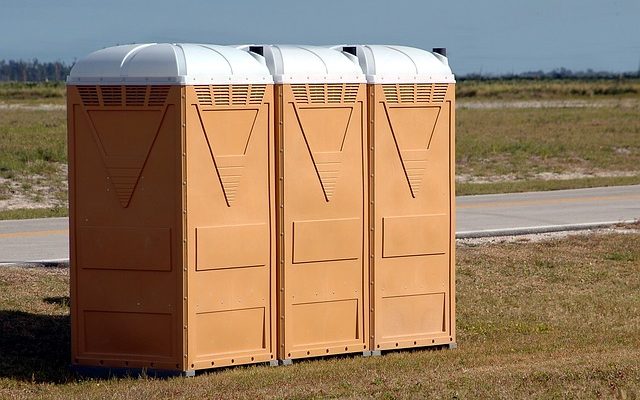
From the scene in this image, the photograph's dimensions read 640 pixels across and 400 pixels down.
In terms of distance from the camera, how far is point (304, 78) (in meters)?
9.25

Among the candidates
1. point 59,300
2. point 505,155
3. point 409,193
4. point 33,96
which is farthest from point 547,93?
point 409,193

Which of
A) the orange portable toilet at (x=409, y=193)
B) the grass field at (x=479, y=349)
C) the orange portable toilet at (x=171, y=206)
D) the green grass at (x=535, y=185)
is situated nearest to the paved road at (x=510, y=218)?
the green grass at (x=535, y=185)

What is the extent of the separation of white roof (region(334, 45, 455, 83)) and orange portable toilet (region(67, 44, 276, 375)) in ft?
3.19

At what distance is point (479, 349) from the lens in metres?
10.4

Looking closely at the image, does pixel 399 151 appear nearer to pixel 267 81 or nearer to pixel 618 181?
pixel 267 81

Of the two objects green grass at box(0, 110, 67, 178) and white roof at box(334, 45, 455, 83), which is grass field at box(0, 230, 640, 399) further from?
green grass at box(0, 110, 67, 178)

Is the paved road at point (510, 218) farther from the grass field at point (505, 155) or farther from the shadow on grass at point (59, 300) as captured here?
the shadow on grass at point (59, 300)

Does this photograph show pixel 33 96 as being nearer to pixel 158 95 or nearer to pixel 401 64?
pixel 401 64

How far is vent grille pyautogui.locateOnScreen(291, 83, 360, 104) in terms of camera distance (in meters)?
9.25

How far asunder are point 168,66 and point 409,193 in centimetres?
244

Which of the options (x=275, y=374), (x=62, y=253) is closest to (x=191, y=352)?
(x=275, y=374)

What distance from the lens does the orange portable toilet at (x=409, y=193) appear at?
9.68m

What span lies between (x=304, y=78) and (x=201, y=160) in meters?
1.11

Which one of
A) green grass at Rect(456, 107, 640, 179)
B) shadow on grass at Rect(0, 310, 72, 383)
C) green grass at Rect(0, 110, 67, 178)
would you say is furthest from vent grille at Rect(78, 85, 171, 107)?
green grass at Rect(456, 107, 640, 179)
